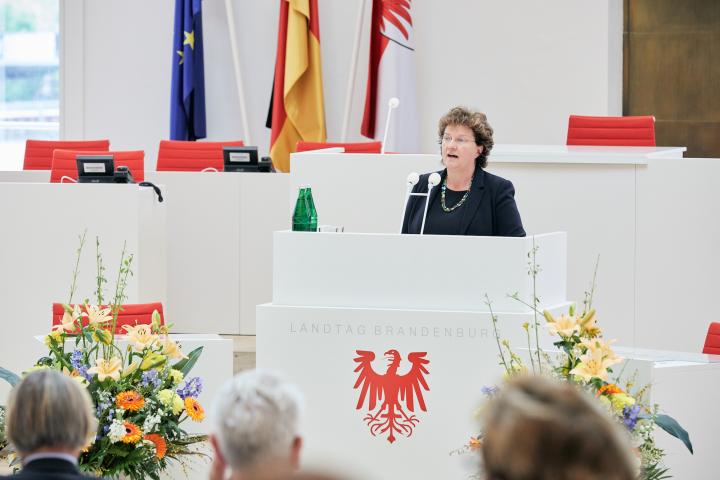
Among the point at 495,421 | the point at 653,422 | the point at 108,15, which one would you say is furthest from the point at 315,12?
the point at 495,421

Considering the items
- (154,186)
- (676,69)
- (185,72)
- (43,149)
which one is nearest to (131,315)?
(154,186)

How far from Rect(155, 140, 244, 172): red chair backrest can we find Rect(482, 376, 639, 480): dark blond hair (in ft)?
21.5

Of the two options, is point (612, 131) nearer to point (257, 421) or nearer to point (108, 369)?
point (108, 369)

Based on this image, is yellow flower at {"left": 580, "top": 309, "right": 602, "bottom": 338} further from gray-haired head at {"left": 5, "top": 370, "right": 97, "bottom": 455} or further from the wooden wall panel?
the wooden wall panel

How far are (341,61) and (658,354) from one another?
6.56m

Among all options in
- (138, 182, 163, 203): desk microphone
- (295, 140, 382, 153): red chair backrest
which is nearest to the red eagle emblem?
(138, 182, 163, 203): desk microphone

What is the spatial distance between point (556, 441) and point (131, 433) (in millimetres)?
2091

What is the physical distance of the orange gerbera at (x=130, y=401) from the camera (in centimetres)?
317

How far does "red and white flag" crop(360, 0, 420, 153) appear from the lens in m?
9.44

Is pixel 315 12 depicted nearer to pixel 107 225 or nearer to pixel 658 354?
pixel 107 225

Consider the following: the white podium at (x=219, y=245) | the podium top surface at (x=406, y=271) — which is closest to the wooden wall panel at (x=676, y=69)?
the white podium at (x=219, y=245)

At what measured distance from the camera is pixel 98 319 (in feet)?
11.1

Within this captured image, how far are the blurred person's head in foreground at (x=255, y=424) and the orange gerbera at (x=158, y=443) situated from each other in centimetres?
153

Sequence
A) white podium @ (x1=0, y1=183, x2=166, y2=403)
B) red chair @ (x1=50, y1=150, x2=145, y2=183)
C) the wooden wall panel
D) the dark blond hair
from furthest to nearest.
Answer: the wooden wall panel < red chair @ (x1=50, y1=150, x2=145, y2=183) < white podium @ (x1=0, y1=183, x2=166, y2=403) < the dark blond hair
